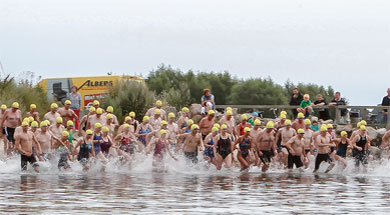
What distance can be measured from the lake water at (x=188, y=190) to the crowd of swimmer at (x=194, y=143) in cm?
32

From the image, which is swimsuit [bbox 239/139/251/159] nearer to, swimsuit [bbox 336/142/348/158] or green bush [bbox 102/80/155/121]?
swimsuit [bbox 336/142/348/158]

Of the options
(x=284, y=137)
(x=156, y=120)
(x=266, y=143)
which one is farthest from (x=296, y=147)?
(x=156, y=120)

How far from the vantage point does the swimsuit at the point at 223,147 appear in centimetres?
2455

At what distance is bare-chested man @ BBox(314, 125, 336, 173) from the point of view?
80.4ft

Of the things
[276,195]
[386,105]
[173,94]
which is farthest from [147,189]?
[173,94]

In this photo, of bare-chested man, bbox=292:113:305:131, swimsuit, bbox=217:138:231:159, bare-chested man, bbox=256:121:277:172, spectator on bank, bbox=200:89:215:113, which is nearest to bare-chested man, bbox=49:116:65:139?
swimsuit, bbox=217:138:231:159

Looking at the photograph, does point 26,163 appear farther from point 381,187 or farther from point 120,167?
point 381,187

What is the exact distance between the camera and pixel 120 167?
1002 inches

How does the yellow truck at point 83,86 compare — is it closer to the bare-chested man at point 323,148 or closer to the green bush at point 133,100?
the green bush at point 133,100

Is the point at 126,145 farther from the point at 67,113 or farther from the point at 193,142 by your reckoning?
the point at 67,113

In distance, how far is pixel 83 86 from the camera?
39.8 meters

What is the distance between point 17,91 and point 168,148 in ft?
34.0

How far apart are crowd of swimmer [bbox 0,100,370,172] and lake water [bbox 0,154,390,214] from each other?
0.32 m

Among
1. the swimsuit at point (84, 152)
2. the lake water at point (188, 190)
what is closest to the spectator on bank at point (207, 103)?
the lake water at point (188, 190)
